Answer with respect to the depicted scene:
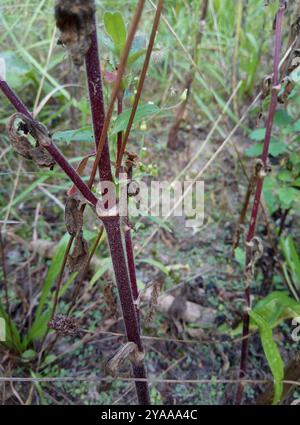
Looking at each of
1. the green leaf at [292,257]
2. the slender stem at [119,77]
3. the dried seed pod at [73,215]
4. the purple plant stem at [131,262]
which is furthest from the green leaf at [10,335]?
the green leaf at [292,257]

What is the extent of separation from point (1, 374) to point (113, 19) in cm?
90

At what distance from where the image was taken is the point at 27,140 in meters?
0.50

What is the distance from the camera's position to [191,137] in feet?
5.42

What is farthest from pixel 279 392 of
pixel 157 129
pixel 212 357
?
pixel 157 129

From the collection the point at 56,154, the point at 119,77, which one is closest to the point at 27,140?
the point at 56,154

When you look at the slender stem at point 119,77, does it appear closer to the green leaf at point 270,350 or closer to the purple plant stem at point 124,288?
the purple plant stem at point 124,288

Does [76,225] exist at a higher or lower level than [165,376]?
higher

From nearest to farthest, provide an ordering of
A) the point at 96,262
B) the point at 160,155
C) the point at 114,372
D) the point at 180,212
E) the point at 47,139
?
the point at 47,139, the point at 114,372, the point at 96,262, the point at 180,212, the point at 160,155

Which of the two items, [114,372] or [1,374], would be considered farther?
[1,374]

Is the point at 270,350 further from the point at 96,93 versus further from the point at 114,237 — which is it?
the point at 96,93

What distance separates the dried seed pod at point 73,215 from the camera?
0.56 m

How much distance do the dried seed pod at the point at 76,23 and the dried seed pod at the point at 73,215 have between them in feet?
0.69

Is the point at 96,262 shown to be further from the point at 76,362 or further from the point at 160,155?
the point at 160,155

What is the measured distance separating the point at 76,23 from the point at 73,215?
263 millimetres
